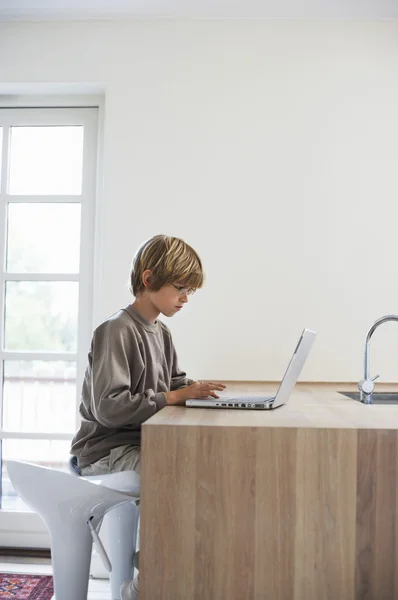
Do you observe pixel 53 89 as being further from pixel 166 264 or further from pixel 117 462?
pixel 117 462

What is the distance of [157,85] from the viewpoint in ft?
8.59

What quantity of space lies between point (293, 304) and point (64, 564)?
136 cm

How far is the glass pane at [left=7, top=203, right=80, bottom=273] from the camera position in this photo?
9.16 ft

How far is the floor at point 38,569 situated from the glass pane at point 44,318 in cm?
83

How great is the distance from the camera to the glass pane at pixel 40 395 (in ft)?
9.02

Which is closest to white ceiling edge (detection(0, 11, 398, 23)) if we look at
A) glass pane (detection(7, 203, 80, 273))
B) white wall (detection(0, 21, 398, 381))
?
white wall (detection(0, 21, 398, 381))

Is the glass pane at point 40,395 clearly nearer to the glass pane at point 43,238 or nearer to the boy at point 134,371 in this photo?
the glass pane at point 43,238

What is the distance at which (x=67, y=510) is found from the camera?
59.8 inches

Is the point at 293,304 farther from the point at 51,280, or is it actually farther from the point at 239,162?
the point at 51,280

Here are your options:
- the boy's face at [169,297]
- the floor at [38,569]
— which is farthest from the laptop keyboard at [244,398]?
the floor at [38,569]

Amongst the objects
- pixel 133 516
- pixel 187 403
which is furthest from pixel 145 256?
pixel 133 516

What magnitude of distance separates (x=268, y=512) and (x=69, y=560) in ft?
1.71

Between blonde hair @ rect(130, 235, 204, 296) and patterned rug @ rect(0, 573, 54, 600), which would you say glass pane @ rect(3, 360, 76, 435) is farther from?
blonde hair @ rect(130, 235, 204, 296)

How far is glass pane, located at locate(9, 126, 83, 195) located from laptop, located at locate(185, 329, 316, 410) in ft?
4.76
